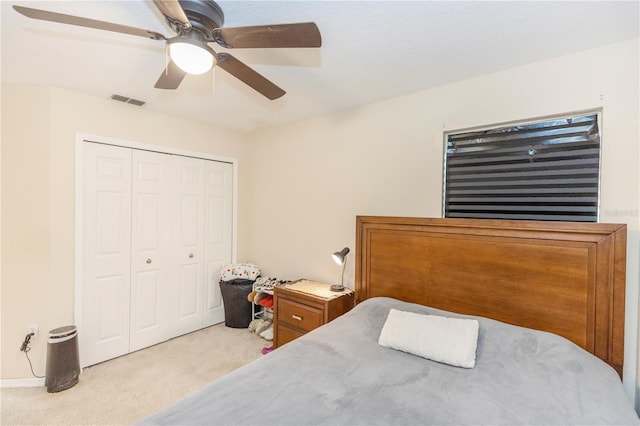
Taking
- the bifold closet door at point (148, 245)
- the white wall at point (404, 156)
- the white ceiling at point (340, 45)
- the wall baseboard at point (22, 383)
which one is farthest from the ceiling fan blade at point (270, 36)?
the wall baseboard at point (22, 383)

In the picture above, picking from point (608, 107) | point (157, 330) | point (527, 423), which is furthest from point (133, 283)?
point (608, 107)

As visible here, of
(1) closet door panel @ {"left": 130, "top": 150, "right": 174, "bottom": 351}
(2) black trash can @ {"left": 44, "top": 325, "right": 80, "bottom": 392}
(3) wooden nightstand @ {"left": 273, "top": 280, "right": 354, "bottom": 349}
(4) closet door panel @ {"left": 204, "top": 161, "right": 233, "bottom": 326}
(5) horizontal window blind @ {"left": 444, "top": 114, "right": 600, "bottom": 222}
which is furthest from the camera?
(4) closet door panel @ {"left": 204, "top": 161, "right": 233, "bottom": 326}

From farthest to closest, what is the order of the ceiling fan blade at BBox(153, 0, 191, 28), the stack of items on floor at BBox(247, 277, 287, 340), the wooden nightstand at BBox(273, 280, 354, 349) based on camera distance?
the stack of items on floor at BBox(247, 277, 287, 340)
the wooden nightstand at BBox(273, 280, 354, 349)
the ceiling fan blade at BBox(153, 0, 191, 28)

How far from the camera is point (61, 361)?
229 centimetres

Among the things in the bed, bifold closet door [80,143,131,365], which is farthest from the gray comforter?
bifold closet door [80,143,131,365]

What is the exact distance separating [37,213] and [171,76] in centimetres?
183

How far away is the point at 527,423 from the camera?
114cm

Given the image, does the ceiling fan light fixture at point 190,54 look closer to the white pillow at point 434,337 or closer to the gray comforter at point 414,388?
the gray comforter at point 414,388

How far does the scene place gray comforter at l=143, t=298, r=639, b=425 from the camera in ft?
3.77

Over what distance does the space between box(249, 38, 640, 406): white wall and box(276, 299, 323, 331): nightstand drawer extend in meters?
0.51

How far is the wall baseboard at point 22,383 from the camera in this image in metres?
2.34

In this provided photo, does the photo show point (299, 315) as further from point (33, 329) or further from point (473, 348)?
point (33, 329)

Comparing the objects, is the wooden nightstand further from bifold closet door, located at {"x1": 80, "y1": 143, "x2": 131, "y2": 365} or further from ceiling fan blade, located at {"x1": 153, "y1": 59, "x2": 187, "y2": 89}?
ceiling fan blade, located at {"x1": 153, "y1": 59, "x2": 187, "y2": 89}

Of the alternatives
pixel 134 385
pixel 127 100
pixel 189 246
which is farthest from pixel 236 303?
pixel 127 100
